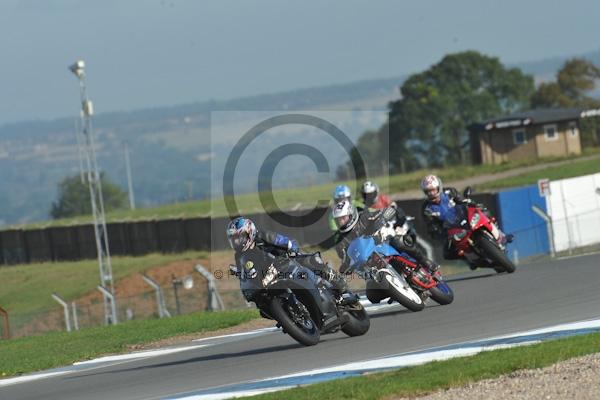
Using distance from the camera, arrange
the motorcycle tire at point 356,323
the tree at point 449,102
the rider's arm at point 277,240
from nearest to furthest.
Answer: the rider's arm at point 277,240
the motorcycle tire at point 356,323
the tree at point 449,102

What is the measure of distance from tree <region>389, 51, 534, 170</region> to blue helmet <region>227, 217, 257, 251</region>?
100338mm

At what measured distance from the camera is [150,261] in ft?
174

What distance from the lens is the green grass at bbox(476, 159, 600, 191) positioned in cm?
5675

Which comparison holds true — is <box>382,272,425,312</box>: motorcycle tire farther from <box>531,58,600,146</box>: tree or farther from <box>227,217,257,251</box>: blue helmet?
<box>531,58,600,146</box>: tree

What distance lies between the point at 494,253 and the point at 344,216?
511cm

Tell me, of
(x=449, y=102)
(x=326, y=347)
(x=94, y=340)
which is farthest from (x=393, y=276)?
(x=449, y=102)

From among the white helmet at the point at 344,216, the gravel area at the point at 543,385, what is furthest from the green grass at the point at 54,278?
the gravel area at the point at 543,385

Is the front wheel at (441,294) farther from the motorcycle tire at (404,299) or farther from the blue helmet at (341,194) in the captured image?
the blue helmet at (341,194)

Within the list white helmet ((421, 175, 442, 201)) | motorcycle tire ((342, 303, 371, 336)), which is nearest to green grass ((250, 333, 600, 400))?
motorcycle tire ((342, 303, 371, 336))

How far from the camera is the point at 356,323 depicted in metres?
14.9

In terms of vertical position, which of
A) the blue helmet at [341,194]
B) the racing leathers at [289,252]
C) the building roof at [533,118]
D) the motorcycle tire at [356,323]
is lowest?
the motorcycle tire at [356,323]

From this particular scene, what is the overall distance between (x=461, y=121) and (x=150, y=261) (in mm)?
76553

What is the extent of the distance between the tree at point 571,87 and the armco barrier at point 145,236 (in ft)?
175

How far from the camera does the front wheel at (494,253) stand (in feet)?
65.1
